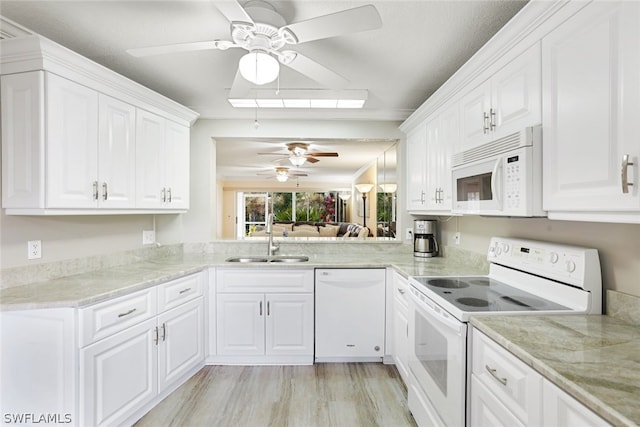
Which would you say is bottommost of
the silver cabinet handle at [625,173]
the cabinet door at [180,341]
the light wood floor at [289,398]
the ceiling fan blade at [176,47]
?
the light wood floor at [289,398]

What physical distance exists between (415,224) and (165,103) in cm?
236

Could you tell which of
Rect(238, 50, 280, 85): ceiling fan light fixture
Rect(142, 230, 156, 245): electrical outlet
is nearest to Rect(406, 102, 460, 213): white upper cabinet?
Rect(238, 50, 280, 85): ceiling fan light fixture

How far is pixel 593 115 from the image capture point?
1104 millimetres

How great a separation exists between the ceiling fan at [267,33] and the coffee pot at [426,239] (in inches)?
69.8

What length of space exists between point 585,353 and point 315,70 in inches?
65.8

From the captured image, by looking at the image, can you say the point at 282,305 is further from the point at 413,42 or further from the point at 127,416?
the point at 413,42

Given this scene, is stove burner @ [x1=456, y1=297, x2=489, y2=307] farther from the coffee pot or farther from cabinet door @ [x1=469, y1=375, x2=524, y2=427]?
the coffee pot

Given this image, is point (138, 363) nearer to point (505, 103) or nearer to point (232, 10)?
point (232, 10)

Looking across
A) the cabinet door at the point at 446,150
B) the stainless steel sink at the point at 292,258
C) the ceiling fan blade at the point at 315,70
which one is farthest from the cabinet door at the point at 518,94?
the stainless steel sink at the point at 292,258

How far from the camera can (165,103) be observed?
257cm

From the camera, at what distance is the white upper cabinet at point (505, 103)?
1416 mm

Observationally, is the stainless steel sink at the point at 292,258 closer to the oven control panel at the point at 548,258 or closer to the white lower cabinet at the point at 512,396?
the oven control panel at the point at 548,258

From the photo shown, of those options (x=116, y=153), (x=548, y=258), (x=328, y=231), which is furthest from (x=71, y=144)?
(x=328, y=231)

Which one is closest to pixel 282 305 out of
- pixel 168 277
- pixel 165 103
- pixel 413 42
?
pixel 168 277
